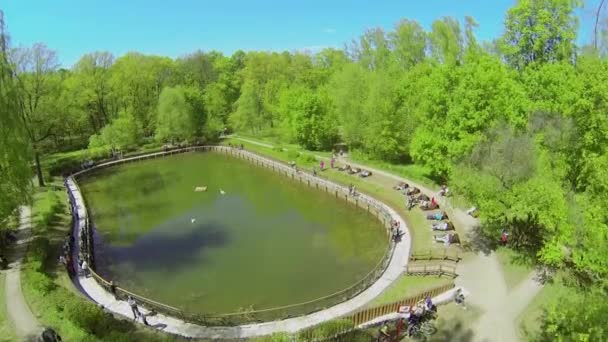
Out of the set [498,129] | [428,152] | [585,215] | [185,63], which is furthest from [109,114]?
[585,215]

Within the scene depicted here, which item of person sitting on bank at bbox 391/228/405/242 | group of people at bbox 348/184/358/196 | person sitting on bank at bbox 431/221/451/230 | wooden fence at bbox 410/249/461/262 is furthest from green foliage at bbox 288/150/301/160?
wooden fence at bbox 410/249/461/262

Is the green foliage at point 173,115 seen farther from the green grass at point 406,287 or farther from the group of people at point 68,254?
the green grass at point 406,287

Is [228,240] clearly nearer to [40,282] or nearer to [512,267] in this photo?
[40,282]

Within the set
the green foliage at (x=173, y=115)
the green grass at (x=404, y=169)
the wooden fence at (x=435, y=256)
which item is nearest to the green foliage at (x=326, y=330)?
the wooden fence at (x=435, y=256)

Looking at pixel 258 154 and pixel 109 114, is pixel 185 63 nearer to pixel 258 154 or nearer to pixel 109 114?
pixel 109 114

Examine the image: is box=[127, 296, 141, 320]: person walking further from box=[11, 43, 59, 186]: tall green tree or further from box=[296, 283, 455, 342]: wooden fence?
box=[11, 43, 59, 186]: tall green tree

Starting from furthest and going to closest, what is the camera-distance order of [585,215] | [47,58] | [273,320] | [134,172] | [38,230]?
[134,172] < [47,58] < [38,230] < [273,320] < [585,215]

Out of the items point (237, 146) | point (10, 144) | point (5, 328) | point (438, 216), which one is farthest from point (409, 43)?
point (5, 328)
